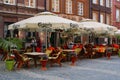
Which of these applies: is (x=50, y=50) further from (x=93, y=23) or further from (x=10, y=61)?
(x=93, y=23)

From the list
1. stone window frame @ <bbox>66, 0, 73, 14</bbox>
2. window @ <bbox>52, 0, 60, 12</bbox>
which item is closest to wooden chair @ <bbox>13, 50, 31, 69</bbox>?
window @ <bbox>52, 0, 60, 12</bbox>

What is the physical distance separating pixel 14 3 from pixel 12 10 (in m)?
0.67

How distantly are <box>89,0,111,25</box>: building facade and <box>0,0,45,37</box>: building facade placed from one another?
12.1 m

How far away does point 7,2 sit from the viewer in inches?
1025

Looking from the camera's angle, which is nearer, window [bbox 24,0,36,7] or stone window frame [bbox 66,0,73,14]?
window [bbox 24,0,36,7]

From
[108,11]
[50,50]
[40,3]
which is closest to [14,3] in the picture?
[40,3]

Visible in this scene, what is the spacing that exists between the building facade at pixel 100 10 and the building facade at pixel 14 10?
12.1 metres

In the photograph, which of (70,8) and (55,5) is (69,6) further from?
(55,5)

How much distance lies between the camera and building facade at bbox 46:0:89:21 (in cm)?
3175

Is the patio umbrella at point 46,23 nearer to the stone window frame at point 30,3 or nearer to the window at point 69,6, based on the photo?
the stone window frame at point 30,3

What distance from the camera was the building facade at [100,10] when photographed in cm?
3996

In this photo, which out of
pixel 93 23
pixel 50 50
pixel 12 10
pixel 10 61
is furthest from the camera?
pixel 12 10

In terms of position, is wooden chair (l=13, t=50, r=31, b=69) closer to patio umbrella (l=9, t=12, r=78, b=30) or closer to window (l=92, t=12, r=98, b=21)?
patio umbrella (l=9, t=12, r=78, b=30)

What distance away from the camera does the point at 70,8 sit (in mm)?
34562
